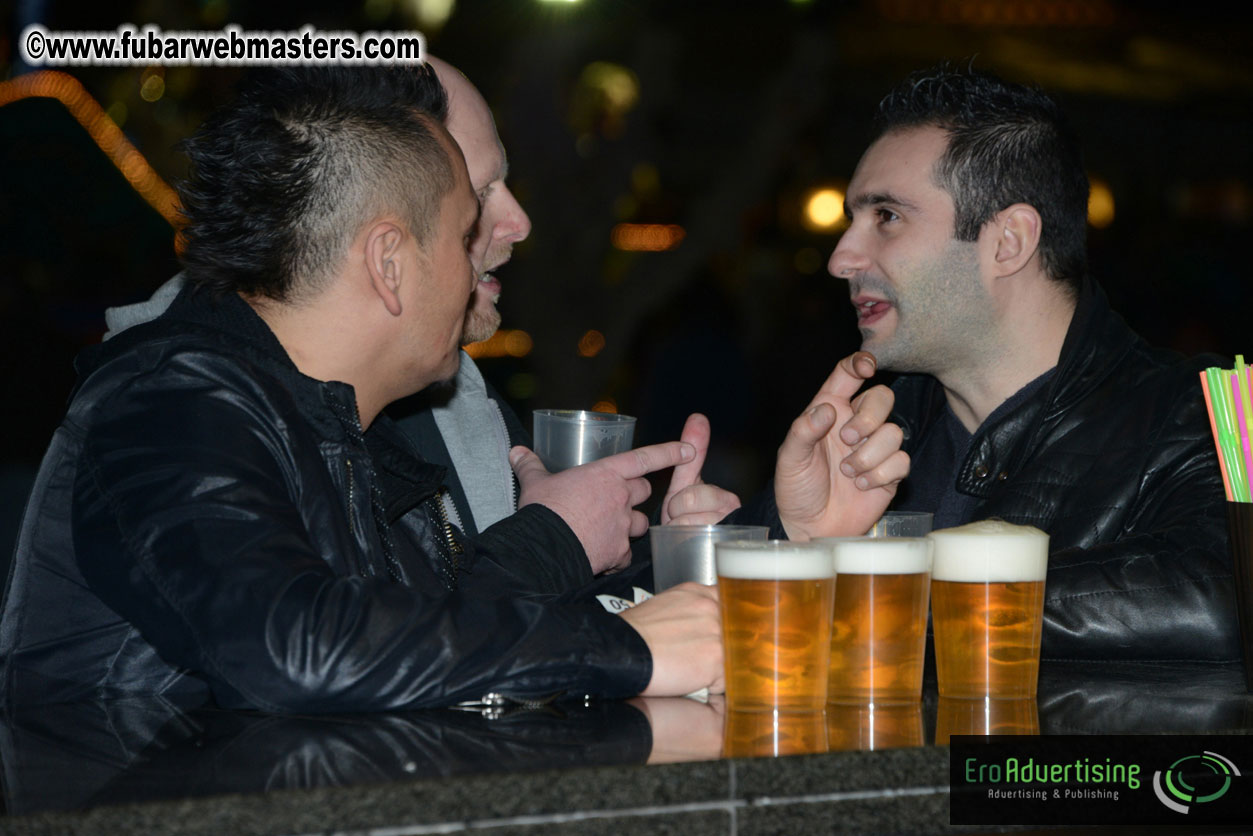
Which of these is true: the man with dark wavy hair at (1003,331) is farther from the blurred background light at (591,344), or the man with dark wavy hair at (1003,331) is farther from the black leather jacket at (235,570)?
the blurred background light at (591,344)

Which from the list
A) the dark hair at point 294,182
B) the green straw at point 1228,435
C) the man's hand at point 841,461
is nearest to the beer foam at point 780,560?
the man's hand at point 841,461

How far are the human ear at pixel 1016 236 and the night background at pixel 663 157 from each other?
1.33 m

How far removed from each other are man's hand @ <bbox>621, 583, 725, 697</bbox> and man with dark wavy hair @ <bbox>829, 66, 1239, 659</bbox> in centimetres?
121

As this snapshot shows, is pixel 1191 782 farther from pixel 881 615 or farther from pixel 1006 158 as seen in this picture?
pixel 1006 158

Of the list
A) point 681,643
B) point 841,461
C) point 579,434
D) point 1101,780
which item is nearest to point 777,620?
point 681,643

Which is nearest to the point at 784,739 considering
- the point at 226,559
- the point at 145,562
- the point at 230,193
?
the point at 226,559

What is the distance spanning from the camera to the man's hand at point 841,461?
1.96 meters

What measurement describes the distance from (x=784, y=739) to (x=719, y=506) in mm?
1054

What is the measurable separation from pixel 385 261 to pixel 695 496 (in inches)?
29.3

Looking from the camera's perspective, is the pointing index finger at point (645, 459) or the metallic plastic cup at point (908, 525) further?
the pointing index finger at point (645, 459)

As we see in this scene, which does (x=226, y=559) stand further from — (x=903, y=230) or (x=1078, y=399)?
(x=903, y=230)

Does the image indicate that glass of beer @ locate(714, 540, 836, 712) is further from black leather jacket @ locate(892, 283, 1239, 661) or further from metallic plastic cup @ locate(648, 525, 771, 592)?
black leather jacket @ locate(892, 283, 1239, 661)

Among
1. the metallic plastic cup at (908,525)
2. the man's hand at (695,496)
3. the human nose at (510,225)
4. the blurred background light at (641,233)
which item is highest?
the blurred background light at (641,233)

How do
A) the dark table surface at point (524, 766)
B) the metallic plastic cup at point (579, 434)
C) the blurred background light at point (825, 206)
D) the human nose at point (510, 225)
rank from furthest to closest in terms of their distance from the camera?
1. the blurred background light at point (825, 206)
2. the human nose at point (510, 225)
3. the metallic plastic cup at point (579, 434)
4. the dark table surface at point (524, 766)
